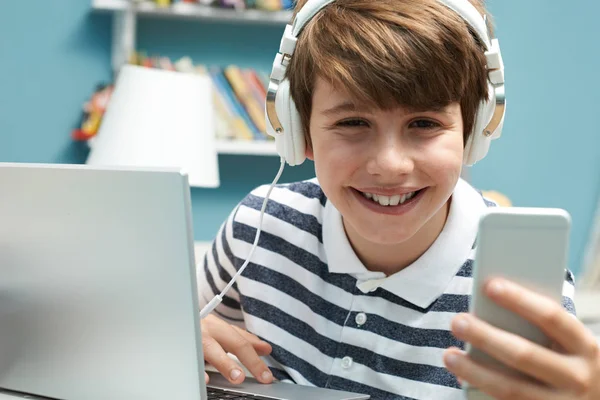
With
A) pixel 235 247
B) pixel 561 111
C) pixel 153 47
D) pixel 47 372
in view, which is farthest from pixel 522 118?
pixel 47 372

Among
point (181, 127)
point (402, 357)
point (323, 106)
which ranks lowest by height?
point (402, 357)

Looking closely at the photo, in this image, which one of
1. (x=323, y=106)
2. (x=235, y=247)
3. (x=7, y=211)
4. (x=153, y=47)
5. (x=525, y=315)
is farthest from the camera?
(x=153, y=47)

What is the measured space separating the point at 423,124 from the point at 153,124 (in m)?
1.04

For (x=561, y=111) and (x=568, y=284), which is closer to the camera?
(x=568, y=284)

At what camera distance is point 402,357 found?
962 millimetres

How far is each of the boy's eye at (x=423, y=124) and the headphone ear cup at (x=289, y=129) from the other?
6.1 inches

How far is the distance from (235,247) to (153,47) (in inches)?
62.3

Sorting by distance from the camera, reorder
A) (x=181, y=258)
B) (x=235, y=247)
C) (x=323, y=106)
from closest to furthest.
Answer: (x=181, y=258) → (x=323, y=106) → (x=235, y=247)

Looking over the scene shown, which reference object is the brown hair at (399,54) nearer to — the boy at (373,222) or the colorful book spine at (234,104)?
the boy at (373,222)

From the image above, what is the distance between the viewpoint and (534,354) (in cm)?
53

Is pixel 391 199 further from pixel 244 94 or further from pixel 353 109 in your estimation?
pixel 244 94

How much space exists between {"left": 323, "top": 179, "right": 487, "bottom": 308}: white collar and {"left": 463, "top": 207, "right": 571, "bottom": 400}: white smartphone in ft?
1.40

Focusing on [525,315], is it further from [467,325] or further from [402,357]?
[402,357]

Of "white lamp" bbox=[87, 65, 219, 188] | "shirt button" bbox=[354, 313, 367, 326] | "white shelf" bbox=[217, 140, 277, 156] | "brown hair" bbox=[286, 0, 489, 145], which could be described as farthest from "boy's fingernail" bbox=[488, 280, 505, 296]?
"white shelf" bbox=[217, 140, 277, 156]
